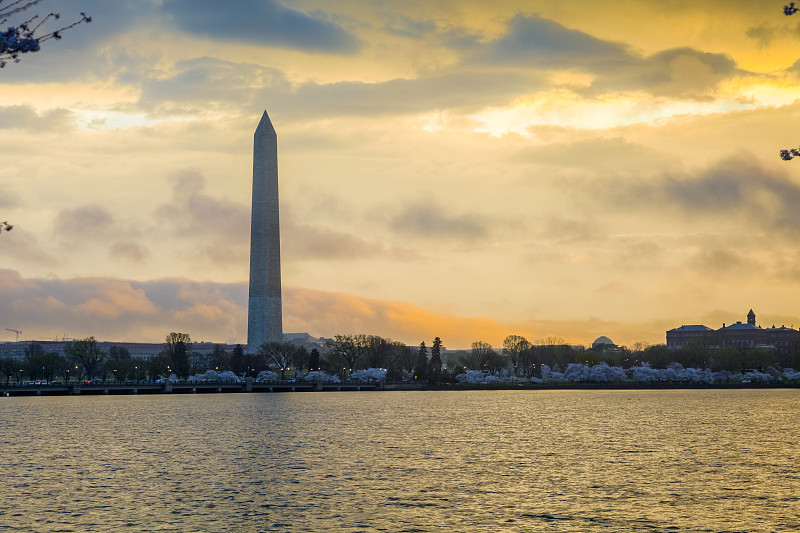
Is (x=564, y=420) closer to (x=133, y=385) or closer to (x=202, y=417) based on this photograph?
(x=202, y=417)

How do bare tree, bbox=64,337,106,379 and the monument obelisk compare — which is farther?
bare tree, bbox=64,337,106,379

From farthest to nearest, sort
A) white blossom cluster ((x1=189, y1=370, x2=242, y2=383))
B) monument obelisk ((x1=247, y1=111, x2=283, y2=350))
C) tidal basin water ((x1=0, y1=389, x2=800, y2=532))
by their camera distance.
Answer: white blossom cluster ((x1=189, y1=370, x2=242, y2=383)) < monument obelisk ((x1=247, y1=111, x2=283, y2=350)) < tidal basin water ((x1=0, y1=389, x2=800, y2=532))

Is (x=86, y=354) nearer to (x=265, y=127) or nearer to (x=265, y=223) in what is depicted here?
(x=265, y=223)

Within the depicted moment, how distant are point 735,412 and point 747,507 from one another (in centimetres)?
8138

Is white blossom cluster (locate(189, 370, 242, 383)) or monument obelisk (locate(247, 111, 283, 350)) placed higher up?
monument obelisk (locate(247, 111, 283, 350))

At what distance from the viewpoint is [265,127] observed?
568 ft

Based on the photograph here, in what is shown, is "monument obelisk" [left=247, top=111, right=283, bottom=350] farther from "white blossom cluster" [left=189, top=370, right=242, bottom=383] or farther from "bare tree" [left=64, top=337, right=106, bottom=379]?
"bare tree" [left=64, top=337, right=106, bottom=379]

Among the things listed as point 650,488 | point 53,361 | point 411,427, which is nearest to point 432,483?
point 650,488

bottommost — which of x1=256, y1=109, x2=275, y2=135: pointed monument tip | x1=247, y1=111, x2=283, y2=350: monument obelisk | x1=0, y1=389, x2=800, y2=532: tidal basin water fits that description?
x1=0, y1=389, x2=800, y2=532: tidal basin water

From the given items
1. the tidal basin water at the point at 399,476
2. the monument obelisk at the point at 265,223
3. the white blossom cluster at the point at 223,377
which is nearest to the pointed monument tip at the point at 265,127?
the monument obelisk at the point at 265,223

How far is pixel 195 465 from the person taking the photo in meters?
53.4

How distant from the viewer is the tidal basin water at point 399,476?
34.8 m

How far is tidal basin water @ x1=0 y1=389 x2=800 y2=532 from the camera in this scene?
34.8m

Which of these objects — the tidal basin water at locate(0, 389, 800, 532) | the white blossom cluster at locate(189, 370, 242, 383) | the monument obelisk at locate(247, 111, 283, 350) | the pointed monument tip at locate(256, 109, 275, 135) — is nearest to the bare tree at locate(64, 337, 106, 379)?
the white blossom cluster at locate(189, 370, 242, 383)
